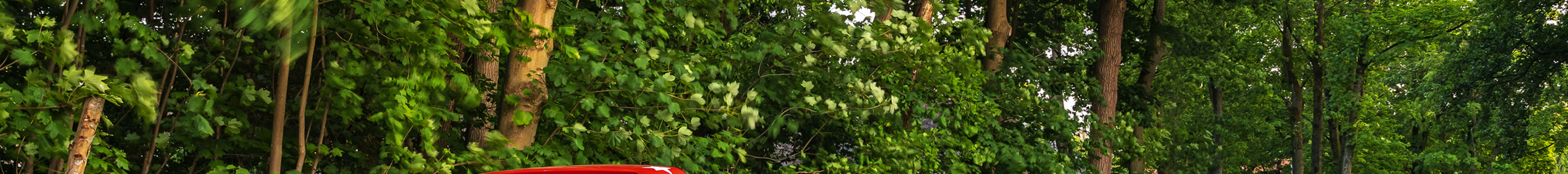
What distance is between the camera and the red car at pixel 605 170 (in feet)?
9.00

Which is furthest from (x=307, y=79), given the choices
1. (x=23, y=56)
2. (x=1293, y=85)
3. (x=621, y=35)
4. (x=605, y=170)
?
(x=1293, y=85)

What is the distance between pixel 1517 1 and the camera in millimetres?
13984

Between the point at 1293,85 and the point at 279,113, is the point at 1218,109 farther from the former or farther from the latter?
the point at 279,113

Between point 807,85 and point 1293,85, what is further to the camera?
point 1293,85

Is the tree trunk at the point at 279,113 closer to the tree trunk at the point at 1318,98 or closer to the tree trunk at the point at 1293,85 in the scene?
the tree trunk at the point at 1293,85

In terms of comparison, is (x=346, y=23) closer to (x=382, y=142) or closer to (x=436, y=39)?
(x=436, y=39)

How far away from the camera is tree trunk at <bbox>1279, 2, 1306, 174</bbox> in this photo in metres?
21.3

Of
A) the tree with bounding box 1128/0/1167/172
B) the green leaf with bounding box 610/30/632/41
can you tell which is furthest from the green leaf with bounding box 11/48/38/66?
the tree with bounding box 1128/0/1167/172

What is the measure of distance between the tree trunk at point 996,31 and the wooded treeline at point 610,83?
3 cm

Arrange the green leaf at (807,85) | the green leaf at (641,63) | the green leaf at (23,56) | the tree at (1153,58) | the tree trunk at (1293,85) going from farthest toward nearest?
the tree trunk at (1293,85) < the tree at (1153,58) < the green leaf at (807,85) < the green leaf at (641,63) < the green leaf at (23,56)

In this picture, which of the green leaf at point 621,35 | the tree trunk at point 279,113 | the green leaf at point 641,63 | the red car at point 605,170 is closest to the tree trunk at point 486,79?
the green leaf at point 621,35

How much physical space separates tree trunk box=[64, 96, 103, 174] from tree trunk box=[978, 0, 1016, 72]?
7.59 m

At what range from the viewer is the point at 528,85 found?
18.1ft

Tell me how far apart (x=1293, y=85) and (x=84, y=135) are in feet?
73.9
